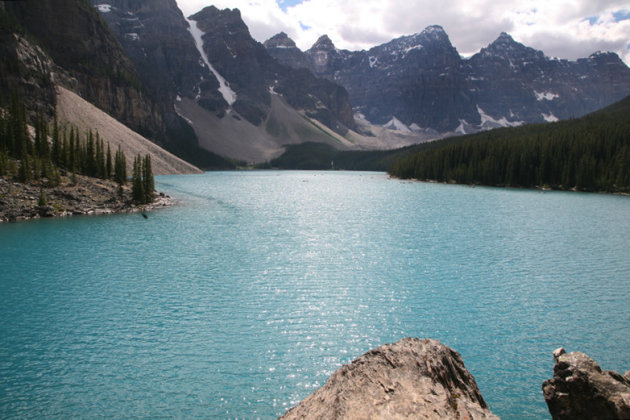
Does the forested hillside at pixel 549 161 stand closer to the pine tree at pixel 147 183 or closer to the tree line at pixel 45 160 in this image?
the pine tree at pixel 147 183

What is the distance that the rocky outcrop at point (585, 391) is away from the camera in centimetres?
591

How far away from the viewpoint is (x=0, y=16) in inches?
3472

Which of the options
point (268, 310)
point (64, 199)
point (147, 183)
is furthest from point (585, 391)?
point (147, 183)

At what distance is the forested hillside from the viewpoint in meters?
78.2

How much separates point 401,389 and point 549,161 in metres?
98.7

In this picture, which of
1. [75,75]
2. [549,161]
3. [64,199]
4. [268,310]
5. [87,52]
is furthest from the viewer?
[87,52]

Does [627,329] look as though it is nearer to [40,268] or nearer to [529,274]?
[529,274]

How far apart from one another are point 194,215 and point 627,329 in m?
35.5

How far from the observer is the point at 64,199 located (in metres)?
38.7

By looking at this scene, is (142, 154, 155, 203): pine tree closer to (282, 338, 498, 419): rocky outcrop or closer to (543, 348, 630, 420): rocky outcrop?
(282, 338, 498, 419): rocky outcrop

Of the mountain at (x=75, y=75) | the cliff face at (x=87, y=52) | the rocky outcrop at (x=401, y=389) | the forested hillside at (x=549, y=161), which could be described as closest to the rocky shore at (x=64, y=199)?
the mountain at (x=75, y=75)

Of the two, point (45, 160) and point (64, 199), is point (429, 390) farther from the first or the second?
point (45, 160)

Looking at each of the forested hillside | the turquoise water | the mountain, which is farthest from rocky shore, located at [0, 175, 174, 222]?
the forested hillside

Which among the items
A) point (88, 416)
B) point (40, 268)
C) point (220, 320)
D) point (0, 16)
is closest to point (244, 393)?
point (88, 416)
